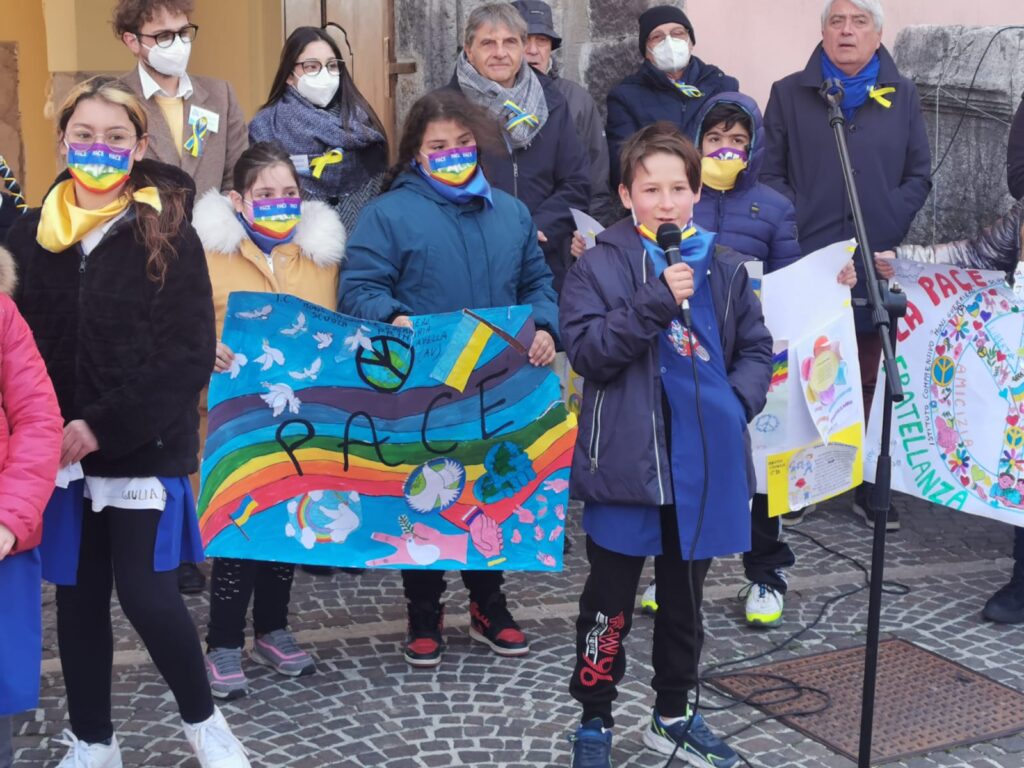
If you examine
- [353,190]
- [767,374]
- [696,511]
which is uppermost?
[353,190]

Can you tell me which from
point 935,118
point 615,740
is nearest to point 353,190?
point 615,740

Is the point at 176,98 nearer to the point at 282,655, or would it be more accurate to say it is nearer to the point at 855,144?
the point at 282,655

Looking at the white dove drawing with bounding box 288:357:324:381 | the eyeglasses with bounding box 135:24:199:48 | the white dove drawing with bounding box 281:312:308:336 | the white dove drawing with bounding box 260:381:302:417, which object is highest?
the eyeglasses with bounding box 135:24:199:48

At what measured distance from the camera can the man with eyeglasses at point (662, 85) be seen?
689 cm

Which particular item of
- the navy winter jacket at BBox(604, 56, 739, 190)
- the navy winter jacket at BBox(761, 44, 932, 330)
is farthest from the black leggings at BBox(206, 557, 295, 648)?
the navy winter jacket at BBox(761, 44, 932, 330)

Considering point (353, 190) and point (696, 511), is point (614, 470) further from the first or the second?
point (353, 190)

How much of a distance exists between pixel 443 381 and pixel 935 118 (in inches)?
167

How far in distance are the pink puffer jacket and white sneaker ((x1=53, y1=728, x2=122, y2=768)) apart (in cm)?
80

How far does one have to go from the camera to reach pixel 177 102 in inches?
232

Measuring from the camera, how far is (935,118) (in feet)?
26.6

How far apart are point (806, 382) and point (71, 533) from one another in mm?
2792

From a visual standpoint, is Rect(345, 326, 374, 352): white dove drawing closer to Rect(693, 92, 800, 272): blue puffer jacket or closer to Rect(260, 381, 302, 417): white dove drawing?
Rect(260, 381, 302, 417): white dove drawing

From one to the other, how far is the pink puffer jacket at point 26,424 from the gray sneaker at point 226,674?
1331 mm

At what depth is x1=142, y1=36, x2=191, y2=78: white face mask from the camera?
575 centimetres
